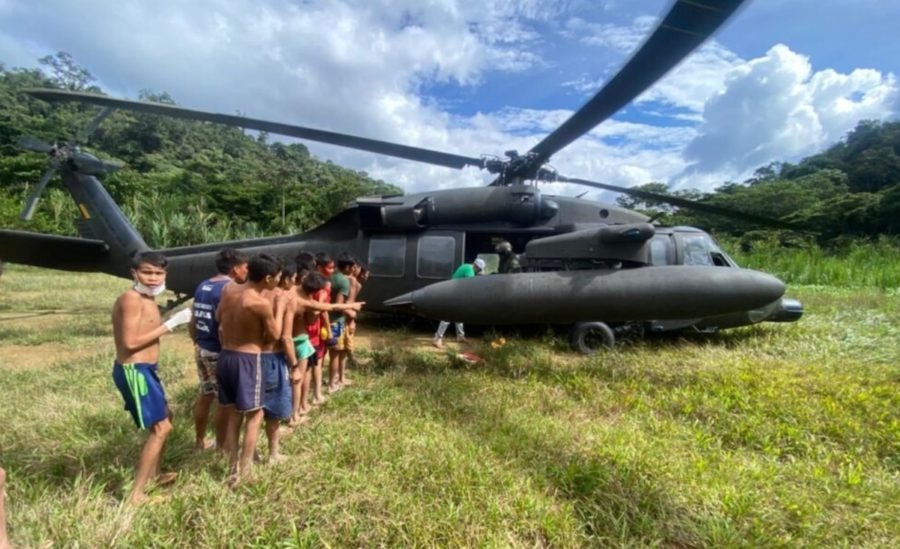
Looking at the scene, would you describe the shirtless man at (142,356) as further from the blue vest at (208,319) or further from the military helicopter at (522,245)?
the military helicopter at (522,245)

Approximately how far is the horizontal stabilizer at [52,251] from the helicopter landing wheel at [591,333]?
26.5 feet

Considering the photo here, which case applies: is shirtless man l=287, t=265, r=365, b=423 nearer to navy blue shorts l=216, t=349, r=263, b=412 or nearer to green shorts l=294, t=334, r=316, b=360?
green shorts l=294, t=334, r=316, b=360

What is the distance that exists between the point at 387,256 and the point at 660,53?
511cm

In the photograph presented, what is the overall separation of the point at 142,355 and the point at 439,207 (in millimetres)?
4972

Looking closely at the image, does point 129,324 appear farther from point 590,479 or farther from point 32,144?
point 32,144

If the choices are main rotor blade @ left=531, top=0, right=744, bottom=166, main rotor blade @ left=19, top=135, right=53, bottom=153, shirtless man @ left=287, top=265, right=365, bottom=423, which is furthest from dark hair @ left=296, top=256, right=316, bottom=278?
main rotor blade @ left=19, top=135, right=53, bottom=153

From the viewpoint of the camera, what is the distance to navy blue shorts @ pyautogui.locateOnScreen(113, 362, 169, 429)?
8.02ft

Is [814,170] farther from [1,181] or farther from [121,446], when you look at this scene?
[1,181]

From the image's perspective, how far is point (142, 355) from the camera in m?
2.49

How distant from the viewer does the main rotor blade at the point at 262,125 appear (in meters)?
5.00

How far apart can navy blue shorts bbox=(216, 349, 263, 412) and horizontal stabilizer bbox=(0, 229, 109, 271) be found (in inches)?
249

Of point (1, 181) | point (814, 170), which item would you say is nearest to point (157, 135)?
point (1, 181)

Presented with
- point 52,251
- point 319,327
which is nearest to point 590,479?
point 319,327

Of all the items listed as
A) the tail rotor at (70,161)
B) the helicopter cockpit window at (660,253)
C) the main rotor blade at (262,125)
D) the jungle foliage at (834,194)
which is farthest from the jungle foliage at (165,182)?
the jungle foliage at (834,194)
